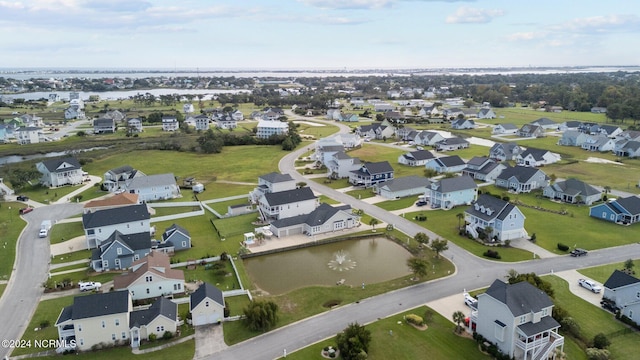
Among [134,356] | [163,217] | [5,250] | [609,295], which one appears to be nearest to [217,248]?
[163,217]

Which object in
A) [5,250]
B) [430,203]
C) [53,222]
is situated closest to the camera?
[5,250]

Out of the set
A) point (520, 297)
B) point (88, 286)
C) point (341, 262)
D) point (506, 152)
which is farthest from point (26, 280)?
point (506, 152)

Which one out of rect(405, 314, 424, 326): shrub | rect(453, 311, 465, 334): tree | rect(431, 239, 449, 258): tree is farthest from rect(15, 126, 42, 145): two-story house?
rect(453, 311, 465, 334): tree

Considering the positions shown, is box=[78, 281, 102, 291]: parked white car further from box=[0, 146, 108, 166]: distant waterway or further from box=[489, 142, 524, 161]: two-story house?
box=[489, 142, 524, 161]: two-story house

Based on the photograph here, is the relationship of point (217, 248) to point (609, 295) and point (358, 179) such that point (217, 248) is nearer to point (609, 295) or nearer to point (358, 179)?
point (358, 179)

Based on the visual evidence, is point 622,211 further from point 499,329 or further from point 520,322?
point 499,329
